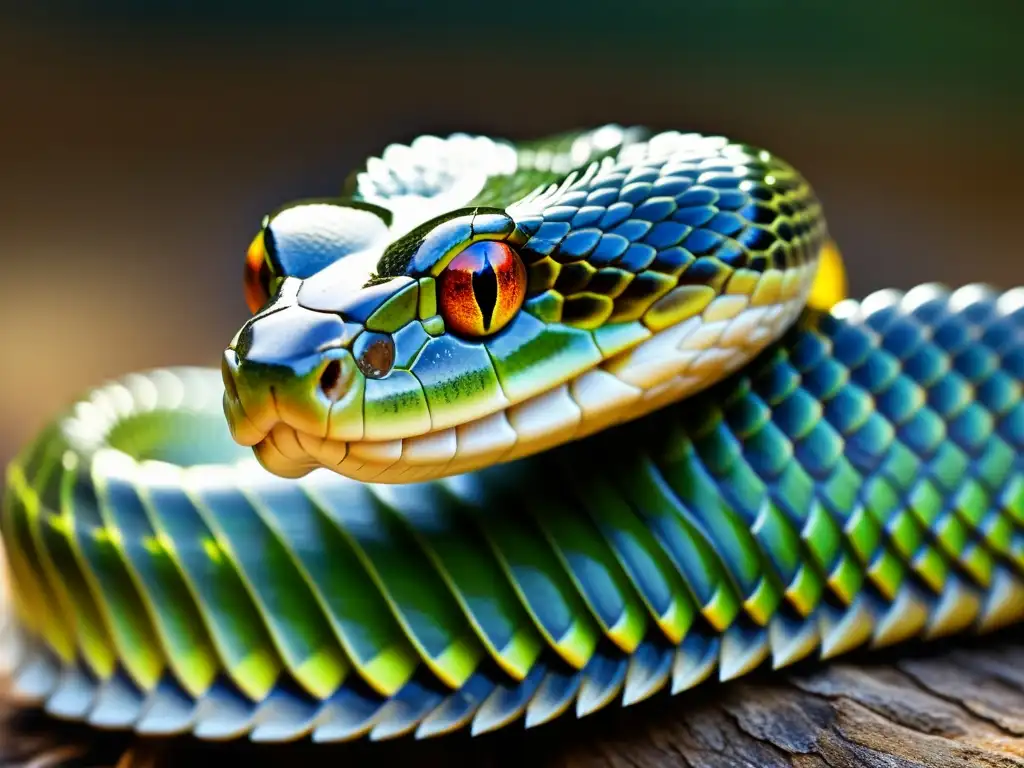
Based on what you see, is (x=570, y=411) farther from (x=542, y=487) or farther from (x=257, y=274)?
(x=257, y=274)

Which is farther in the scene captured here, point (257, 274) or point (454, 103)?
point (454, 103)

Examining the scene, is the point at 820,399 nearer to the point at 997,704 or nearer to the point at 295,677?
the point at 997,704

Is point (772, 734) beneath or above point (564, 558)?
beneath

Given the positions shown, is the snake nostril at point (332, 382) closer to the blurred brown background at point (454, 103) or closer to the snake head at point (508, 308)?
the snake head at point (508, 308)

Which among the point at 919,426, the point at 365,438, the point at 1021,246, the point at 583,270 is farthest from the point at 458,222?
the point at 1021,246

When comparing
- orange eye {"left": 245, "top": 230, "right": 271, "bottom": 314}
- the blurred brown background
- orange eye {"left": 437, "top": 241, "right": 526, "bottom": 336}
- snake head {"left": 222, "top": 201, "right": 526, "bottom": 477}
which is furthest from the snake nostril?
the blurred brown background

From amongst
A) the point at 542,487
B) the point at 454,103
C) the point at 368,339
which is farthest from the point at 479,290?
the point at 454,103

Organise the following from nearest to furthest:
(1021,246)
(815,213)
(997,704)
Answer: (997,704)
(815,213)
(1021,246)
